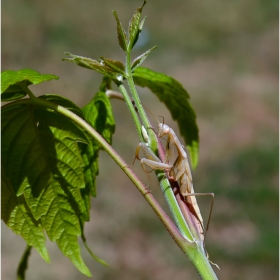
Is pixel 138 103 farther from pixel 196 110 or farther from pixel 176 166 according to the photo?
pixel 196 110

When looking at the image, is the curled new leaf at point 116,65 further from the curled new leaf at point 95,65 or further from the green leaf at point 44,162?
the green leaf at point 44,162

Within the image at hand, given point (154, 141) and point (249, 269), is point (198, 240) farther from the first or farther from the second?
point (249, 269)

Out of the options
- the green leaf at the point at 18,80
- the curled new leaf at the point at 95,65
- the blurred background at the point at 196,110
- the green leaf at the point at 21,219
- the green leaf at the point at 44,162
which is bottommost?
the green leaf at the point at 21,219

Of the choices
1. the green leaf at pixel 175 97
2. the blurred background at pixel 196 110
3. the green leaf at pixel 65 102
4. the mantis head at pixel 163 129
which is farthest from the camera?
the blurred background at pixel 196 110

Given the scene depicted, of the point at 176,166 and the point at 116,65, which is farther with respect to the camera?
the point at 176,166

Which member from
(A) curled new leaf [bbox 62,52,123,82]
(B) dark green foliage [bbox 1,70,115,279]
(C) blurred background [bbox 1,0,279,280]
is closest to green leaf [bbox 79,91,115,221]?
(B) dark green foliage [bbox 1,70,115,279]

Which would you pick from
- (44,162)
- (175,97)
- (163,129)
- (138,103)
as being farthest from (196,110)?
(138,103)

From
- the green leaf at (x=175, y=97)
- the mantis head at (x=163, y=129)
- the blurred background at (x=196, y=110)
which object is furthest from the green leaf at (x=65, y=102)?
the blurred background at (x=196, y=110)
